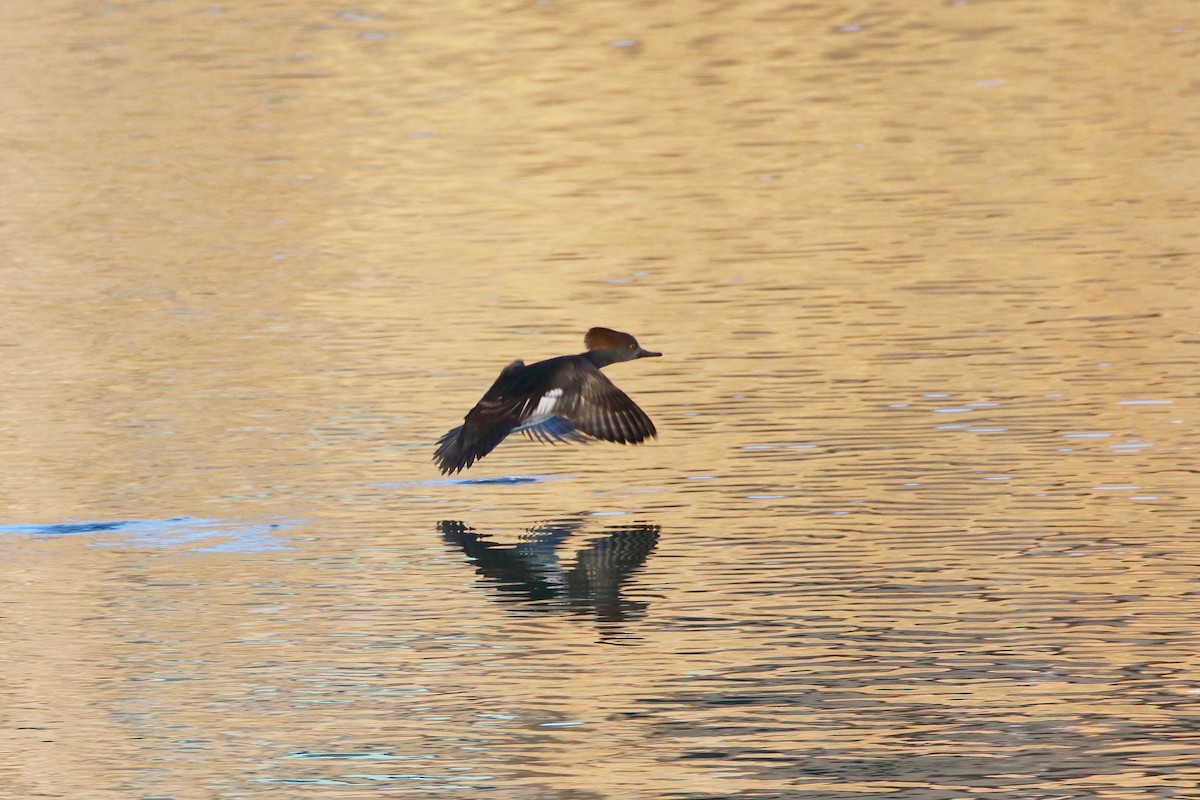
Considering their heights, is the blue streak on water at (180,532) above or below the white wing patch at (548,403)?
below

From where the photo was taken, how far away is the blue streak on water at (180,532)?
8.40 m

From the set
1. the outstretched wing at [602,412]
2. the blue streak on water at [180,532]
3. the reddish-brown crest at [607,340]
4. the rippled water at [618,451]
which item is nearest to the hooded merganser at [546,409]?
the outstretched wing at [602,412]

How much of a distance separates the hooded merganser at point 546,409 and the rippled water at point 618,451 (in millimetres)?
248

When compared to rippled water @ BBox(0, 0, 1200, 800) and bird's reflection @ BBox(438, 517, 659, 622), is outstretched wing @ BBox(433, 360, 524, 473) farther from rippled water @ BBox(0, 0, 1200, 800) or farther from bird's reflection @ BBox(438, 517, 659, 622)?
bird's reflection @ BBox(438, 517, 659, 622)

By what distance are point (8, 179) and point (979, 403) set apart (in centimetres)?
1049

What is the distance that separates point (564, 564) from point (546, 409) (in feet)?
4.22

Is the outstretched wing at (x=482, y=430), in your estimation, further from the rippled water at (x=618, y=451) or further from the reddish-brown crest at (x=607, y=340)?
the reddish-brown crest at (x=607, y=340)

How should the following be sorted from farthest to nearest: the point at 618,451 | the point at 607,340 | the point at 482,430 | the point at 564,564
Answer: the point at 618,451 < the point at 607,340 < the point at 482,430 < the point at 564,564

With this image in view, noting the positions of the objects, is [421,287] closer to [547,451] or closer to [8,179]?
[547,451]

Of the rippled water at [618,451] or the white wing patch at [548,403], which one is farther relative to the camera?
the white wing patch at [548,403]

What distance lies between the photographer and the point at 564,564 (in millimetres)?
7961

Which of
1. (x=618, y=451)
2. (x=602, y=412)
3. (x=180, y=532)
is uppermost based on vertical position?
(x=602, y=412)

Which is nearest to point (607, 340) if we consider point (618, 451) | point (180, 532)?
point (618, 451)

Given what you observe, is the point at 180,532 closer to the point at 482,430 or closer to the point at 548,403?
the point at 482,430
